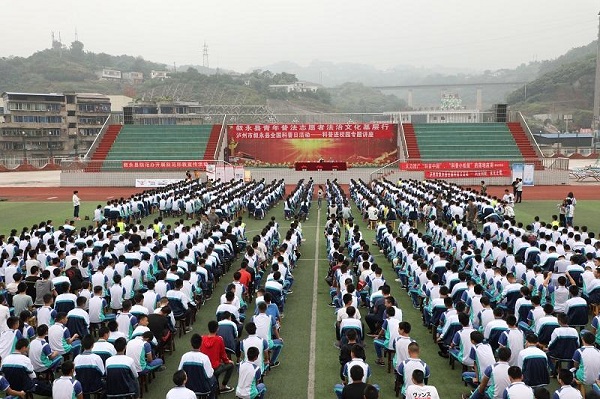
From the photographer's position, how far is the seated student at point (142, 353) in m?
7.96

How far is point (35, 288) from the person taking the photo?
11109mm

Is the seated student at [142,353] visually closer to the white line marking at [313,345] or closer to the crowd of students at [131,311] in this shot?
the crowd of students at [131,311]

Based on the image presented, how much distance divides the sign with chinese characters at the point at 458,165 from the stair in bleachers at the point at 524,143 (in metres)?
3.37

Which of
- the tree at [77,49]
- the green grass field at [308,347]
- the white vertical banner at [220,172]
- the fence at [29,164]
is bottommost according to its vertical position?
the green grass field at [308,347]

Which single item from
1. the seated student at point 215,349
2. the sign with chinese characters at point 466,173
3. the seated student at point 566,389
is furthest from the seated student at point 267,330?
the sign with chinese characters at point 466,173

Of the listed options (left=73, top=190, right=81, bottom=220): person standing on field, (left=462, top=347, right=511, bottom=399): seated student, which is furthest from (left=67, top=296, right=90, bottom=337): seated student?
(left=73, top=190, right=81, bottom=220): person standing on field

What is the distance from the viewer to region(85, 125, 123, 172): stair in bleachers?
3950 centimetres

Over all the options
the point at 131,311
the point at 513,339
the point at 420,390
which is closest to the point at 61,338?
the point at 131,311

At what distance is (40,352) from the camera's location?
26.7 ft

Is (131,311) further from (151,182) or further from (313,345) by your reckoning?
(151,182)

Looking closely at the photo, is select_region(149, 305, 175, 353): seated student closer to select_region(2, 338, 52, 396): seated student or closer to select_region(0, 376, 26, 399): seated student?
select_region(2, 338, 52, 396): seated student

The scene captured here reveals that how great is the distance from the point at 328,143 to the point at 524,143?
48.4 feet

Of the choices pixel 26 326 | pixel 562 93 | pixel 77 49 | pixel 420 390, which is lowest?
pixel 26 326

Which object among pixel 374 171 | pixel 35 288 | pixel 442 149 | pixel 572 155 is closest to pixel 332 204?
pixel 35 288
